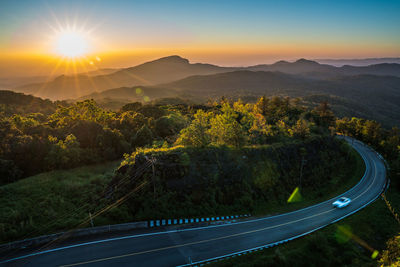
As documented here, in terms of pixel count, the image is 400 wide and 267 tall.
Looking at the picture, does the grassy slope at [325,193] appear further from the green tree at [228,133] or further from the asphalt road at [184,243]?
the green tree at [228,133]

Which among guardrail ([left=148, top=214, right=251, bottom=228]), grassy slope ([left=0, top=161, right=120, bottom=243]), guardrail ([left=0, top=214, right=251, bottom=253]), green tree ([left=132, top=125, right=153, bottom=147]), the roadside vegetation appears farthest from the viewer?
green tree ([left=132, top=125, right=153, bottom=147])

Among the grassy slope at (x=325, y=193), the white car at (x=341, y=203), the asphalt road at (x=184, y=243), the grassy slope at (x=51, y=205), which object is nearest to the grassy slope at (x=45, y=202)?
the grassy slope at (x=51, y=205)

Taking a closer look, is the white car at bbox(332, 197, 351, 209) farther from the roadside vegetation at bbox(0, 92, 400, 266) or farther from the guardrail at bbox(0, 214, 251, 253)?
the guardrail at bbox(0, 214, 251, 253)

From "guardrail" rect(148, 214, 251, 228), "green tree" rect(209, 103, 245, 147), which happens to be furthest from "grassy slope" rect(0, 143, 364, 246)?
"green tree" rect(209, 103, 245, 147)

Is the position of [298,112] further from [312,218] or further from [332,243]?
[332,243]

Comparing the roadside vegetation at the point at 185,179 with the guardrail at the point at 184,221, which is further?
the guardrail at the point at 184,221

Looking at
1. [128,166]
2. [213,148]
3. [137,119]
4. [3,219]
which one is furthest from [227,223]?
[137,119]

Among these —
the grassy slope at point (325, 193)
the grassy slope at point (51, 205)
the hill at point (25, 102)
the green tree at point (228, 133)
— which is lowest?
the grassy slope at point (325, 193)

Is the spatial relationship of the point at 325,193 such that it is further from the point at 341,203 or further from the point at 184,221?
the point at 184,221

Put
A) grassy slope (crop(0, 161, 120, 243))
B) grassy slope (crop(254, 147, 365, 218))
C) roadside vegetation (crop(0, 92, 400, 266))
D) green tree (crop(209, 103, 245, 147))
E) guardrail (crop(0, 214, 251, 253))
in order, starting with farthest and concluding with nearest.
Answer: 1. green tree (crop(209, 103, 245, 147))
2. grassy slope (crop(254, 147, 365, 218))
3. roadside vegetation (crop(0, 92, 400, 266))
4. grassy slope (crop(0, 161, 120, 243))
5. guardrail (crop(0, 214, 251, 253))
